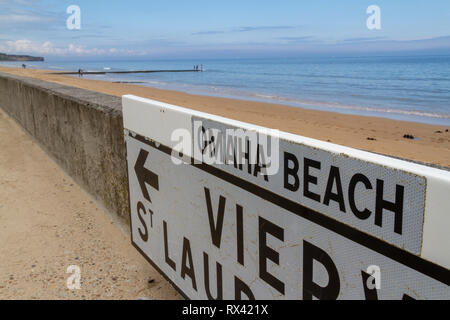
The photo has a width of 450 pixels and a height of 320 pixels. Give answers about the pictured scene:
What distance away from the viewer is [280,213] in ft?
4.46

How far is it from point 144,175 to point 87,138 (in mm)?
1927

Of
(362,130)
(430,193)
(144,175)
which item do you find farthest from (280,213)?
(362,130)

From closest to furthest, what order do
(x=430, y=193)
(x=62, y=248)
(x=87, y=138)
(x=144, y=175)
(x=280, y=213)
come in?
(x=430, y=193) → (x=280, y=213) → (x=144, y=175) → (x=62, y=248) → (x=87, y=138)

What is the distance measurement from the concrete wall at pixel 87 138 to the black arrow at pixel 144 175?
799 mm

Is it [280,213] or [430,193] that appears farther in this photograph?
[280,213]

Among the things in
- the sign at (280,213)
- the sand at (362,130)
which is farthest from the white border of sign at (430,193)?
the sand at (362,130)

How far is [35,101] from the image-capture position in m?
6.32

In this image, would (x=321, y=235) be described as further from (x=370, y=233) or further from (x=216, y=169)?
(x=216, y=169)

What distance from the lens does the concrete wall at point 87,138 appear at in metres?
3.26

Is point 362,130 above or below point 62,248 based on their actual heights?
below

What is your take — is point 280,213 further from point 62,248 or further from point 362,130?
point 362,130

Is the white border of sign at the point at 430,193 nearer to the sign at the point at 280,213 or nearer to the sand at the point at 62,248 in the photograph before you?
the sign at the point at 280,213

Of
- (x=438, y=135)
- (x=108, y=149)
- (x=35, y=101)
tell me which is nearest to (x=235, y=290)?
(x=108, y=149)
